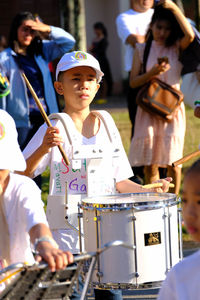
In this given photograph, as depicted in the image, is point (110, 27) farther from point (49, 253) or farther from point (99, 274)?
point (49, 253)

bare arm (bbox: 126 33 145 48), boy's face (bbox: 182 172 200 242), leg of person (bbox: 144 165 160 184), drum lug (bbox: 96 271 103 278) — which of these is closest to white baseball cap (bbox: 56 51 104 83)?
drum lug (bbox: 96 271 103 278)

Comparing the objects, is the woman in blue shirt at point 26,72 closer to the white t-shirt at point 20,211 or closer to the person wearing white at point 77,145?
the person wearing white at point 77,145

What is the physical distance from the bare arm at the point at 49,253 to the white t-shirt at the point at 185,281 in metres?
0.36

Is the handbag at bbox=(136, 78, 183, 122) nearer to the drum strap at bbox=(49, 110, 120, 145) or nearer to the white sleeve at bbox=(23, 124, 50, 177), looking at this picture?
the drum strap at bbox=(49, 110, 120, 145)

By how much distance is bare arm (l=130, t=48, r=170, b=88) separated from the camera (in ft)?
21.3

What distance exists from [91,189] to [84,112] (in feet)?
1.71

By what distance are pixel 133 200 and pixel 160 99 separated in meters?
3.06

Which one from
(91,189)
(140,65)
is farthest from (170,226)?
(140,65)

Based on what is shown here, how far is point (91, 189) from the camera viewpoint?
402 centimetres

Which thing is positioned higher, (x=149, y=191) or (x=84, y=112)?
(x=84, y=112)

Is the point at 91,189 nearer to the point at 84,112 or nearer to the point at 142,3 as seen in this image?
the point at 84,112

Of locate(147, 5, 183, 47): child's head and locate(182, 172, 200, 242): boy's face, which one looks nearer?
locate(182, 172, 200, 242): boy's face

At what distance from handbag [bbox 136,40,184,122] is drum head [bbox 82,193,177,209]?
2.91m

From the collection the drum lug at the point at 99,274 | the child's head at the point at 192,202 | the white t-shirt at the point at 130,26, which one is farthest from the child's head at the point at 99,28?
the child's head at the point at 192,202
